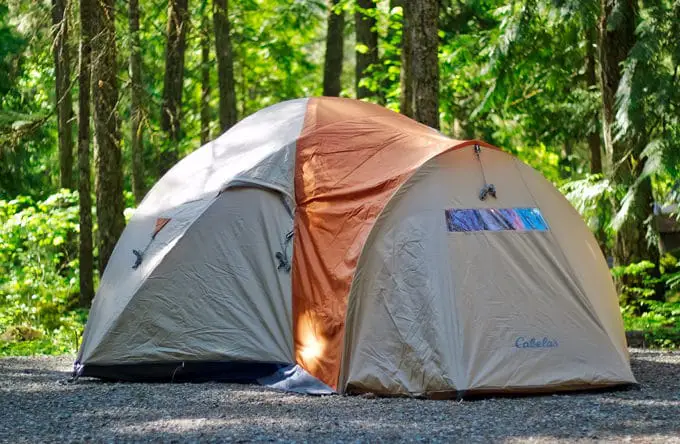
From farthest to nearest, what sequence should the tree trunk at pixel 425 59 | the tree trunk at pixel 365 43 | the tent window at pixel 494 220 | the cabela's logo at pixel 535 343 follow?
the tree trunk at pixel 365 43 < the tree trunk at pixel 425 59 < the tent window at pixel 494 220 < the cabela's logo at pixel 535 343

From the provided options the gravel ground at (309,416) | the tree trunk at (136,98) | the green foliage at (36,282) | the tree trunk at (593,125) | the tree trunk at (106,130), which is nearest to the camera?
the gravel ground at (309,416)

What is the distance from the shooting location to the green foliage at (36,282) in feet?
49.2

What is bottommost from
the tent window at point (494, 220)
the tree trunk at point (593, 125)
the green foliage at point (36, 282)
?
the green foliage at point (36, 282)

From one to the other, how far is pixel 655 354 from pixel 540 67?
719 centimetres

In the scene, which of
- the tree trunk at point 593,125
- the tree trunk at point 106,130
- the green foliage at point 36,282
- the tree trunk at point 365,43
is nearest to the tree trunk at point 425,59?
the tree trunk at point 106,130

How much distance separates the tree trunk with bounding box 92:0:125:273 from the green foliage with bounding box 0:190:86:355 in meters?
1.81

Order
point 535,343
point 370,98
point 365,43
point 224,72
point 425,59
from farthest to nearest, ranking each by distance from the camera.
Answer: point 365,43, point 370,98, point 224,72, point 425,59, point 535,343

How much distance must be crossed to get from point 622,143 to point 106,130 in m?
6.88

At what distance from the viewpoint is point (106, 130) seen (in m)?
13.2

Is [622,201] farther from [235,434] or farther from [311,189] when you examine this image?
[235,434]

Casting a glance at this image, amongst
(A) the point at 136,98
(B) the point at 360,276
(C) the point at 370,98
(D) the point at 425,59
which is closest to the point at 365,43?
(C) the point at 370,98

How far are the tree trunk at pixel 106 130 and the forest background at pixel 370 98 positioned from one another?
3cm

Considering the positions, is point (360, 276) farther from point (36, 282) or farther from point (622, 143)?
point (36, 282)

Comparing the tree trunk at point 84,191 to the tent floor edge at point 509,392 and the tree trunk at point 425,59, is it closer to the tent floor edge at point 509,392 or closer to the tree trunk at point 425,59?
the tree trunk at point 425,59
